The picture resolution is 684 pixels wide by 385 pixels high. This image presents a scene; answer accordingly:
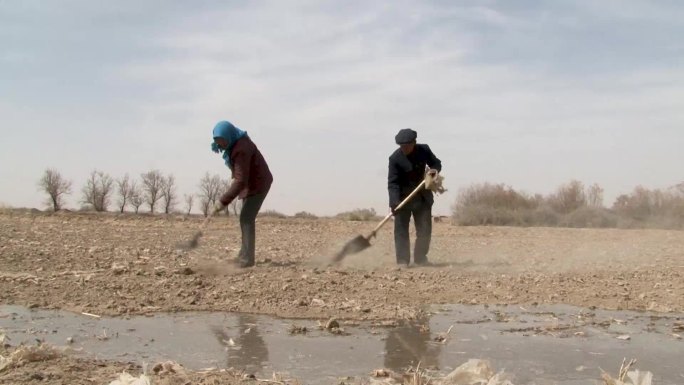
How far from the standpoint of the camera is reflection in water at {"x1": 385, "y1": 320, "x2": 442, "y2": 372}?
3.53 m

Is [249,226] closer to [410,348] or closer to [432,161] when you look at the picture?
[432,161]

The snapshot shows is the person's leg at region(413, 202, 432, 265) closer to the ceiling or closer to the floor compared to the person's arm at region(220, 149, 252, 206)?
closer to the floor

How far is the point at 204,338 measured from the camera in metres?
4.18

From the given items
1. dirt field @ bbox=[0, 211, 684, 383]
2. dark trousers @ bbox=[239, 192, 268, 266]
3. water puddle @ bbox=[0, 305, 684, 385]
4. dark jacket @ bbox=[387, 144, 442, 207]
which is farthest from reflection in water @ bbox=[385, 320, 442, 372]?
dark jacket @ bbox=[387, 144, 442, 207]

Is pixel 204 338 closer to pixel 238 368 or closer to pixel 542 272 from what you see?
pixel 238 368

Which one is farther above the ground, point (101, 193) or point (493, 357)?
point (101, 193)

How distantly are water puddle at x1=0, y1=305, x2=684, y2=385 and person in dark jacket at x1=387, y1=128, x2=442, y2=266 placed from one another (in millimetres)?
3001

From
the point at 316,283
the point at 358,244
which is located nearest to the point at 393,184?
the point at 358,244

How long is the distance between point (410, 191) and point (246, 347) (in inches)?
188

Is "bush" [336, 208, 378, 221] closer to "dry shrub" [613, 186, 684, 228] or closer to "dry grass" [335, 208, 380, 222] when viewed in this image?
"dry grass" [335, 208, 380, 222]

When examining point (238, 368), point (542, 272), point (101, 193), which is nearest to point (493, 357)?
point (238, 368)

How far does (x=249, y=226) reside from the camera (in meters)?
7.75

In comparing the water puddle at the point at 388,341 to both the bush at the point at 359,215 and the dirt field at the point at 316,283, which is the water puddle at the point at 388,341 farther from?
the bush at the point at 359,215

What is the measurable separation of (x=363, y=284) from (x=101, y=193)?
49.6 meters
